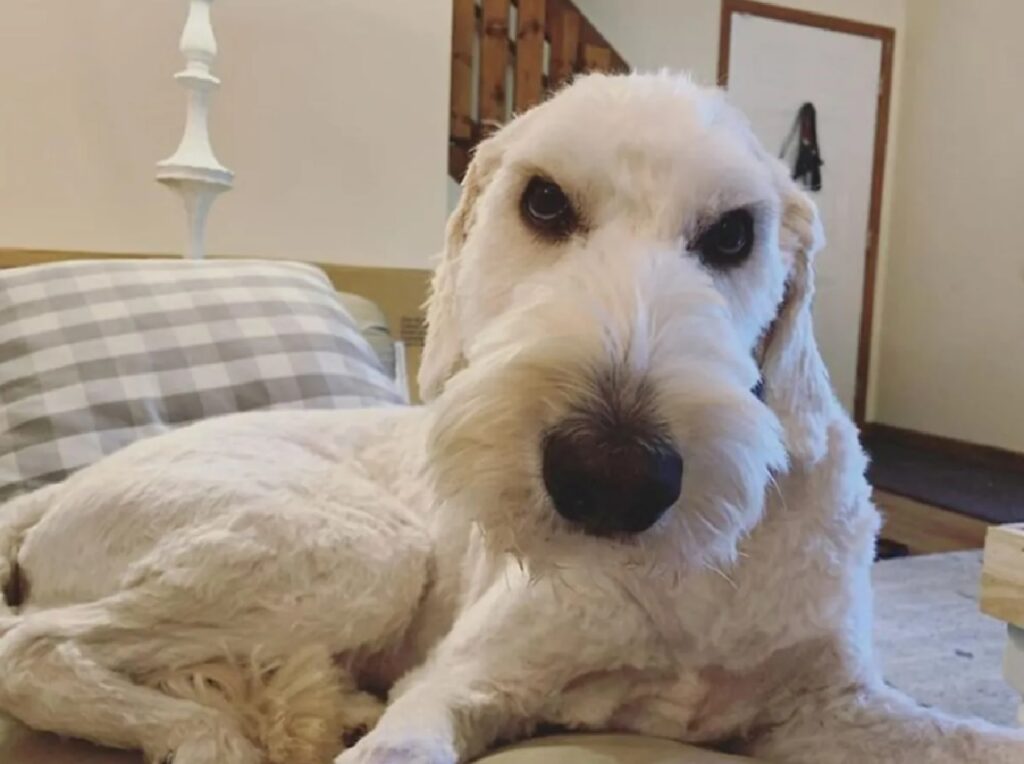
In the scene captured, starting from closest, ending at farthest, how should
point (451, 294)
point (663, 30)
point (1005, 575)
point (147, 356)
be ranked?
point (451, 294) < point (1005, 575) < point (147, 356) < point (663, 30)

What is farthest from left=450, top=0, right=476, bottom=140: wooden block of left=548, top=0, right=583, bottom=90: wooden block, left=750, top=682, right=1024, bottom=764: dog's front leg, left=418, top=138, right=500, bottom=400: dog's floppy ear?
left=750, top=682, right=1024, bottom=764: dog's front leg

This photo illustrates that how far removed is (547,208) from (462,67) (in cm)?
385

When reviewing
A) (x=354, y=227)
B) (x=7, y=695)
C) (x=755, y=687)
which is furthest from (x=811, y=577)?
(x=354, y=227)

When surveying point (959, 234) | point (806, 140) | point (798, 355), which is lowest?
point (798, 355)

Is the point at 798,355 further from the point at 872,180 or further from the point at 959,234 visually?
the point at 872,180

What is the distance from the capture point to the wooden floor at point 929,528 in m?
4.45

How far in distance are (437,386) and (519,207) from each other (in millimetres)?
245

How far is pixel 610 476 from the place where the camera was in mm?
848

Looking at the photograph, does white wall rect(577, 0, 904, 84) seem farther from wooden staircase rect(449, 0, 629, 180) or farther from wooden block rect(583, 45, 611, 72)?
wooden staircase rect(449, 0, 629, 180)

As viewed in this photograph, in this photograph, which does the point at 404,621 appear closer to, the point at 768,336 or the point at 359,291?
the point at 768,336

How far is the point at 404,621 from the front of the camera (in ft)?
4.78

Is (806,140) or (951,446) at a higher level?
(806,140)

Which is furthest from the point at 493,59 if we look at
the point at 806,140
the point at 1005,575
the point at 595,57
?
the point at 1005,575

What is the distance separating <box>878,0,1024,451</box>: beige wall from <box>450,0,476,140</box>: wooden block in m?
3.20
